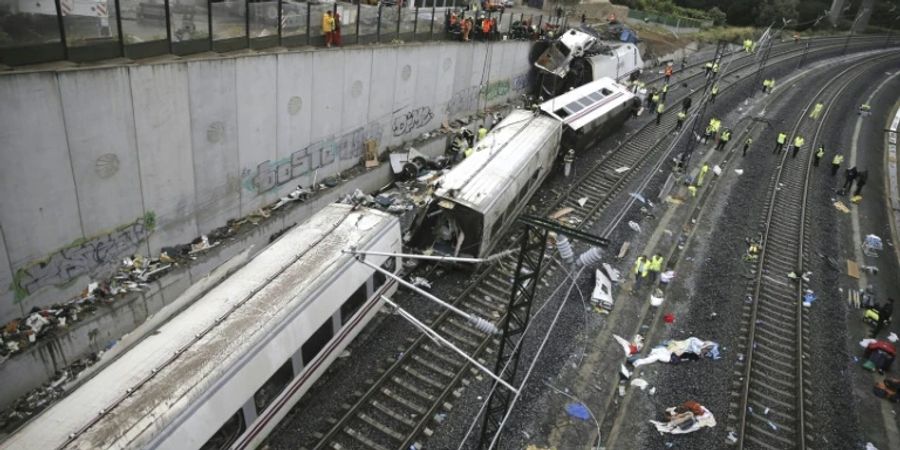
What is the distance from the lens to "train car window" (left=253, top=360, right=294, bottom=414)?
9.17m

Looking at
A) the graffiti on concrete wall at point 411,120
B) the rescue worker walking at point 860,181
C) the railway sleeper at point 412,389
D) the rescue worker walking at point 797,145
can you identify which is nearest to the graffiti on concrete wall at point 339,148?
the graffiti on concrete wall at point 411,120

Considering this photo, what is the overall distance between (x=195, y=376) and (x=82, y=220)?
541 cm

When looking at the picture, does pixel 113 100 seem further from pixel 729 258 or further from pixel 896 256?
pixel 896 256

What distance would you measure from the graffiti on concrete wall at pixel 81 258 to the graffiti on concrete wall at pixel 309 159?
3371 mm

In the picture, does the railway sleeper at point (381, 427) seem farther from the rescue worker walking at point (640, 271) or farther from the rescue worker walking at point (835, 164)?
the rescue worker walking at point (835, 164)

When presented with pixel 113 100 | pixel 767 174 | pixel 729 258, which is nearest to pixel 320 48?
pixel 113 100

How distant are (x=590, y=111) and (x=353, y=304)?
1553 centimetres

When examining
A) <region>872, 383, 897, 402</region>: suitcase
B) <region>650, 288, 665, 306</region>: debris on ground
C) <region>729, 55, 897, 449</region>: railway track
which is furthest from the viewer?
<region>650, 288, 665, 306</region>: debris on ground

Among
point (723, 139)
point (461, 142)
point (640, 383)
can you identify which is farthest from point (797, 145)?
point (640, 383)

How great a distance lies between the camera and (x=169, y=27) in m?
12.6

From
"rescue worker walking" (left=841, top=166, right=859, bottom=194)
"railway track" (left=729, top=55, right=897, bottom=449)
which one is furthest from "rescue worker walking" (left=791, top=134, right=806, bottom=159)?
"railway track" (left=729, top=55, right=897, bottom=449)

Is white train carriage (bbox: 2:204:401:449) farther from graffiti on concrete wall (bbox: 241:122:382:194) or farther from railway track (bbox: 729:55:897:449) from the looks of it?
railway track (bbox: 729:55:897:449)

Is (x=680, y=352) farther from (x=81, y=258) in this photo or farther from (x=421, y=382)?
(x=81, y=258)

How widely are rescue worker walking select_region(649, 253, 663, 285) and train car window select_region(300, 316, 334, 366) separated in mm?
9619
